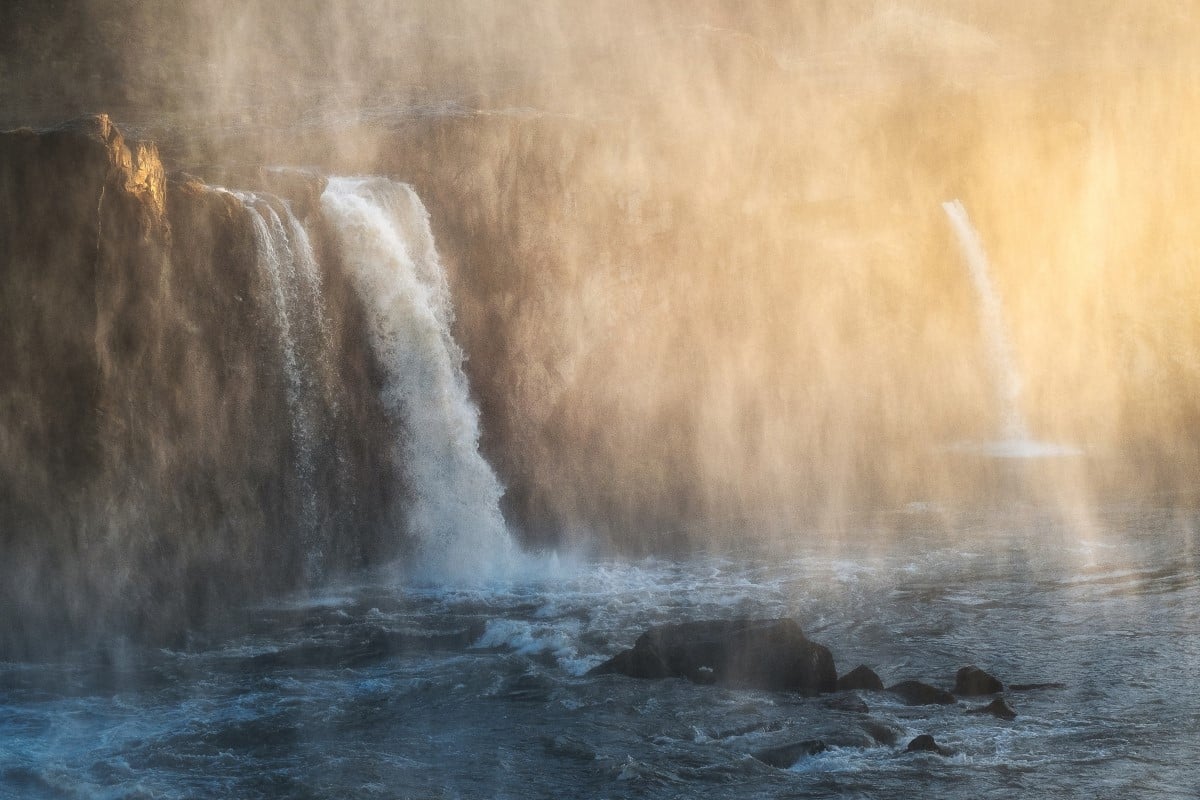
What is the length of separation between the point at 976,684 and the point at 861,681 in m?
1.16

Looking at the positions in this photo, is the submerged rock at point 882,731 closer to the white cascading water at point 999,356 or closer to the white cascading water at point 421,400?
the white cascading water at point 421,400

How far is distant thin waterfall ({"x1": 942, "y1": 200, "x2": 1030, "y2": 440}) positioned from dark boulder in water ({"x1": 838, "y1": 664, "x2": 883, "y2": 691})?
19054 mm

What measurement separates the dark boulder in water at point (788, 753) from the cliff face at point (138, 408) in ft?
28.8

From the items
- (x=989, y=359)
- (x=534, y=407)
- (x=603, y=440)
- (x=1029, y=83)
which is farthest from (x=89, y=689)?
(x=1029, y=83)

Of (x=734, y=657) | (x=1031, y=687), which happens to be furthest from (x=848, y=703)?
(x=1031, y=687)

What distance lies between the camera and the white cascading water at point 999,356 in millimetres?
29156

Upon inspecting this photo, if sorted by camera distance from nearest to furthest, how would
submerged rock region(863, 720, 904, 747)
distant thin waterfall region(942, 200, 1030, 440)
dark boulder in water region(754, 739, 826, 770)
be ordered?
1. dark boulder in water region(754, 739, 826, 770)
2. submerged rock region(863, 720, 904, 747)
3. distant thin waterfall region(942, 200, 1030, 440)

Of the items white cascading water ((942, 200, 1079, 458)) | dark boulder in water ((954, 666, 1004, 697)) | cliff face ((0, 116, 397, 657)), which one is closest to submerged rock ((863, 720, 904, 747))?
dark boulder in water ((954, 666, 1004, 697))

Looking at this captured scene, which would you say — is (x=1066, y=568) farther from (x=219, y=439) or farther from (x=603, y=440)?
(x=219, y=439)

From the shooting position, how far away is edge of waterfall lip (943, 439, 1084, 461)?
97.6ft

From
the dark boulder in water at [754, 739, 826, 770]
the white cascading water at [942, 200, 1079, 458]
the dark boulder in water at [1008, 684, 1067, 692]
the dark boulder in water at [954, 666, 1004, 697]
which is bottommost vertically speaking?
the dark boulder in water at [754, 739, 826, 770]

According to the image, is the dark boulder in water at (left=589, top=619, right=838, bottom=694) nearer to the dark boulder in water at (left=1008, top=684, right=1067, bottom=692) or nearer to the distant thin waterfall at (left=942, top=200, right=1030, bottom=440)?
the dark boulder in water at (left=1008, top=684, right=1067, bottom=692)

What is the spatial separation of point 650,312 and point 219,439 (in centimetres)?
A: 1095

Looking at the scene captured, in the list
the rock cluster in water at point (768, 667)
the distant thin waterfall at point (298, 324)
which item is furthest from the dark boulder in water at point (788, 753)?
the distant thin waterfall at point (298, 324)
